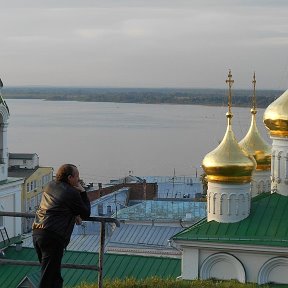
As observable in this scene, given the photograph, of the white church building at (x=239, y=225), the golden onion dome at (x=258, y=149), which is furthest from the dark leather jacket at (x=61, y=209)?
the golden onion dome at (x=258, y=149)

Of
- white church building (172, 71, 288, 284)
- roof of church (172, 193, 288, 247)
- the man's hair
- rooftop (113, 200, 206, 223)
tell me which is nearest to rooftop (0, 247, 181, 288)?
white church building (172, 71, 288, 284)

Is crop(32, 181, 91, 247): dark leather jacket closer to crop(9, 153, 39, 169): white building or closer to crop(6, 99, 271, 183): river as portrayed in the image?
crop(9, 153, 39, 169): white building

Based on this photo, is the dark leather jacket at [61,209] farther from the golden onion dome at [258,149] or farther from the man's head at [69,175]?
the golden onion dome at [258,149]

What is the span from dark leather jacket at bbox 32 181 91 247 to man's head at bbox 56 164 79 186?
0.02 meters

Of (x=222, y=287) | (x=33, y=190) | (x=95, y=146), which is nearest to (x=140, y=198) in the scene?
(x=33, y=190)

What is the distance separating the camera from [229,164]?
24.4ft

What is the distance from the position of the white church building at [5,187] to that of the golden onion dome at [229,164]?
88.4 inches

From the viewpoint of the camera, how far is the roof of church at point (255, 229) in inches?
273

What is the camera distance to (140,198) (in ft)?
66.0

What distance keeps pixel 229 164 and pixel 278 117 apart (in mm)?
876

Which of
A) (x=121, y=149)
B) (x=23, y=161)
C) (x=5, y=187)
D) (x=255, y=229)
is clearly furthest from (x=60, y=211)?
(x=121, y=149)

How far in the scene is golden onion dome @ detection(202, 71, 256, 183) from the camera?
7.45m

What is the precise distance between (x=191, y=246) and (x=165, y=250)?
285 cm

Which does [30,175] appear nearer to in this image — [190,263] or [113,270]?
[113,270]
